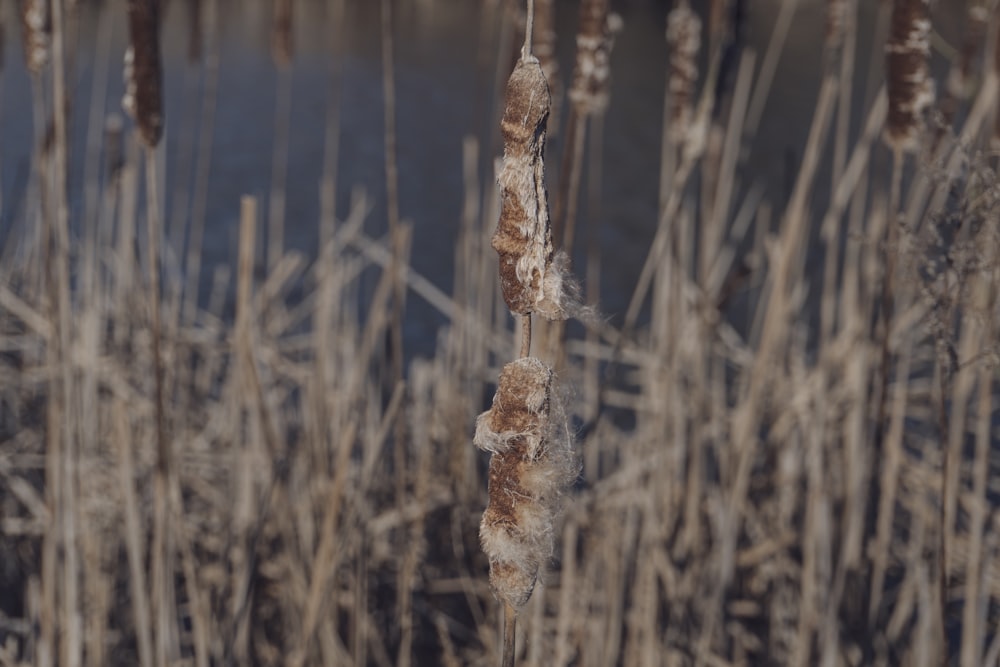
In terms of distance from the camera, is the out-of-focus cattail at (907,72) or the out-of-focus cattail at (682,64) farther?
the out-of-focus cattail at (682,64)

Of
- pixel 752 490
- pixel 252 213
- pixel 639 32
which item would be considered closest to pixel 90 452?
pixel 252 213

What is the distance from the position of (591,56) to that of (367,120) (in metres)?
6.56

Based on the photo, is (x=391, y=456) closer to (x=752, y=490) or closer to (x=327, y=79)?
(x=752, y=490)

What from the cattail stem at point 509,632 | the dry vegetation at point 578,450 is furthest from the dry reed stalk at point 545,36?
the cattail stem at point 509,632

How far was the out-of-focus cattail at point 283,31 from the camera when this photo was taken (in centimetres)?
241

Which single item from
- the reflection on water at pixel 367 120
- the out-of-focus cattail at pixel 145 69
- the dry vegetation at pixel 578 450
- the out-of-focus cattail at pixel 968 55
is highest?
the reflection on water at pixel 367 120

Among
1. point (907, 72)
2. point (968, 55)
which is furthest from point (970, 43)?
point (907, 72)

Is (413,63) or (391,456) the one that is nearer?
(391,456)

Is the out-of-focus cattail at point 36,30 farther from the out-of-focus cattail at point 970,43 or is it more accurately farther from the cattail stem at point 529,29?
the out-of-focus cattail at point 970,43

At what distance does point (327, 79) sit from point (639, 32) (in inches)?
153

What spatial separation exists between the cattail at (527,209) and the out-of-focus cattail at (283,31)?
1.76 m

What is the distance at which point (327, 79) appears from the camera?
7.82 metres

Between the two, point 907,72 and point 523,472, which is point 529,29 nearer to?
point 523,472

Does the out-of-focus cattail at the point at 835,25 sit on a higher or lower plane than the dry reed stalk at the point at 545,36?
higher
